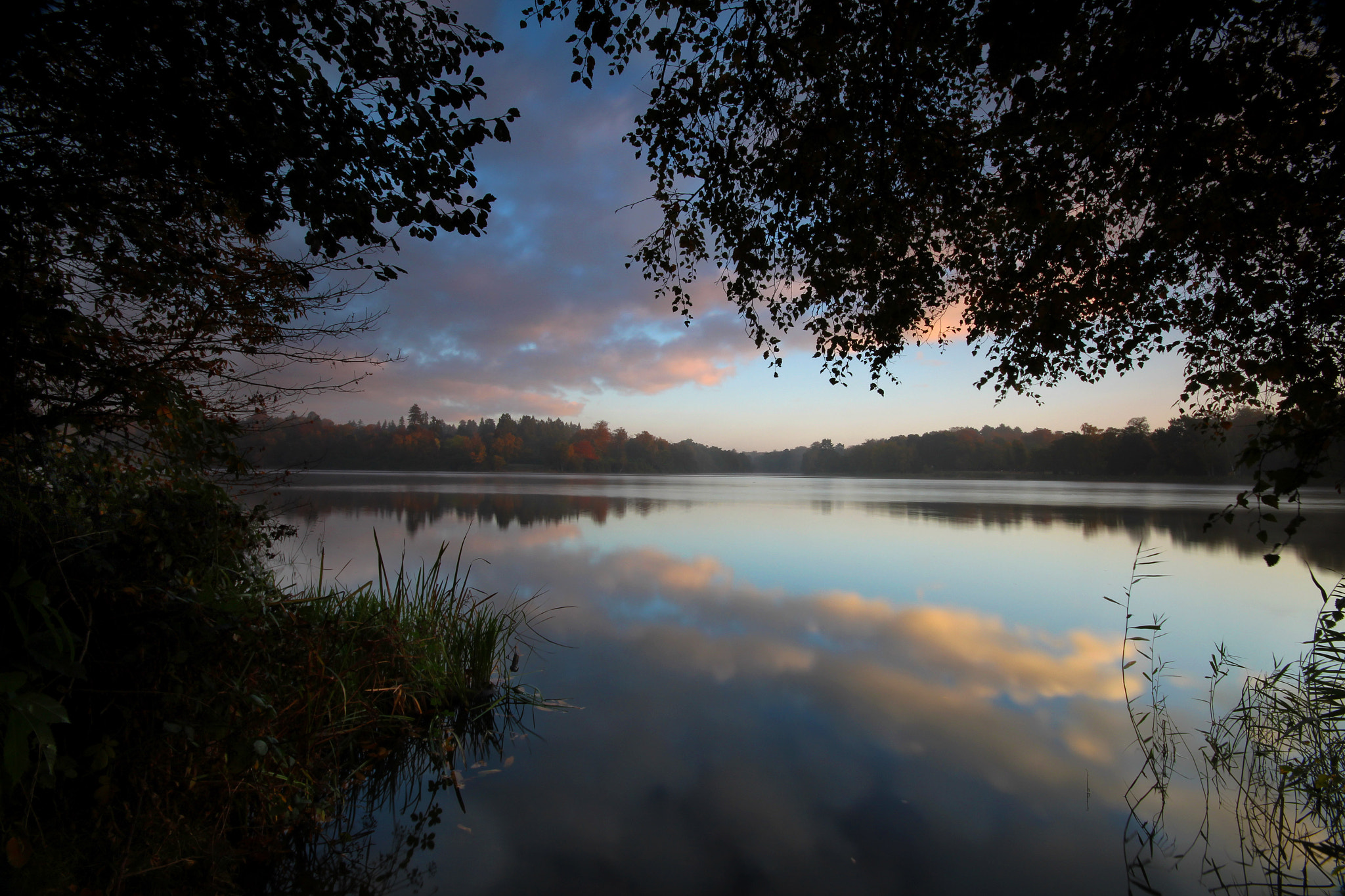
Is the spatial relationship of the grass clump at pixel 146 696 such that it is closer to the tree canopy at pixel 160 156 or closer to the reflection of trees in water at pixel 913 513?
the tree canopy at pixel 160 156

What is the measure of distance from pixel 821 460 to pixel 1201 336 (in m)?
94.2

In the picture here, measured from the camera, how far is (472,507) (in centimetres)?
2248

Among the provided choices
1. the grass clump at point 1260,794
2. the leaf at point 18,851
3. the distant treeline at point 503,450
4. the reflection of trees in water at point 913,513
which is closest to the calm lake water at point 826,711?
the grass clump at point 1260,794

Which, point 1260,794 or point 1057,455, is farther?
point 1057,455

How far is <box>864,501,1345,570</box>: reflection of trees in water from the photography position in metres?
14.1

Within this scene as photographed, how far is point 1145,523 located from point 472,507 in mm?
23898

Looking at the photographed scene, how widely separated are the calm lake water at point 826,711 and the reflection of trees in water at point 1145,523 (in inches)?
20.6

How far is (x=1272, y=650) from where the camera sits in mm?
7051

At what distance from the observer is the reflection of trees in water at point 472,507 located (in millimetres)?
18438

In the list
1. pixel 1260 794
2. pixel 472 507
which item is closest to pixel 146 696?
pixel 1260 794

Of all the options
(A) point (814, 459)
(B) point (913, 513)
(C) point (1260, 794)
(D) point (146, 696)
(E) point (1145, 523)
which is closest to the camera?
(D) point (146, 696)

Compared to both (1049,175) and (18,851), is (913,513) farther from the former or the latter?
(18,851)

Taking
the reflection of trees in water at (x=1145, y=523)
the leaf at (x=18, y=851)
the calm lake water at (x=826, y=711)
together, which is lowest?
the calm lake water at (x=826, y=711)

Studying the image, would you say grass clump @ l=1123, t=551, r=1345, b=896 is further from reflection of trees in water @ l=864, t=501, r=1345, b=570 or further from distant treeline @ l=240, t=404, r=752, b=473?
distant treeline @ l=240, t=404, r=752, b=473
